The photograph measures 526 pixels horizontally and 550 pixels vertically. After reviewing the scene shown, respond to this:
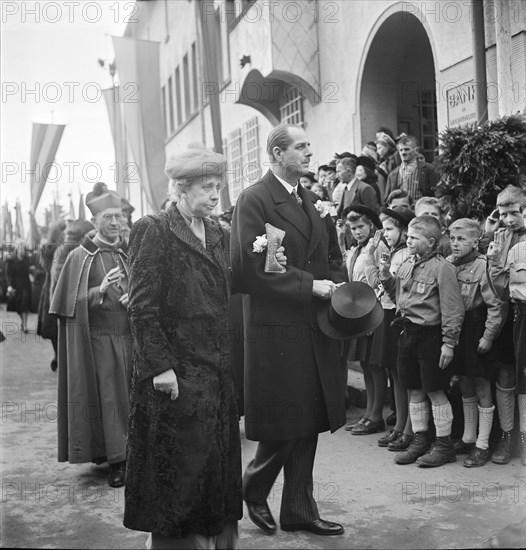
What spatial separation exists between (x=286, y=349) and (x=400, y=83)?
28.9ft

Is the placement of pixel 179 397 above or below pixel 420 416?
above

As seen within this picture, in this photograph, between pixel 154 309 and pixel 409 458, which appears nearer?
pixel 154 309

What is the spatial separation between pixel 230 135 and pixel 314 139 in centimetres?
657

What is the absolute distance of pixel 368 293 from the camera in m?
3.91

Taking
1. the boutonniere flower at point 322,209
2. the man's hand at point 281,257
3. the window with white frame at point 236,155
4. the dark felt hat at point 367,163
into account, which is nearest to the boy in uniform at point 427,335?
the boutonniere flower at point 322,209

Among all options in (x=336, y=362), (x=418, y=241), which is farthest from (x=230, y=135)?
(x=336, y=362)

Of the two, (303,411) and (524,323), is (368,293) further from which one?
(524,323)

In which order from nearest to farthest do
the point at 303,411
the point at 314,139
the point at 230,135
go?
the point at 303,411
the point at 314,139
the point at 230,135

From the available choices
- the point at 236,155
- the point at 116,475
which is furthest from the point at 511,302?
the point at 236,155

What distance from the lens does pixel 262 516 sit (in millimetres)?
4031

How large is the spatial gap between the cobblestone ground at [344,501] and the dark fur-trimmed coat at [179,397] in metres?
0.78

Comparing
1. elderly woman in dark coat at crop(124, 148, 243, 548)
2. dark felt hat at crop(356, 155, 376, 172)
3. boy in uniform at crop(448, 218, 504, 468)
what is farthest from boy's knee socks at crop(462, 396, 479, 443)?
dark felt hat at crop(356, 155, 376, 172)

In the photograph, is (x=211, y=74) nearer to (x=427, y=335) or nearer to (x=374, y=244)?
(x=374, y=244)

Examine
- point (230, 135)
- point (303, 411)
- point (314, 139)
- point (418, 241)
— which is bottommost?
point (303, 411)
